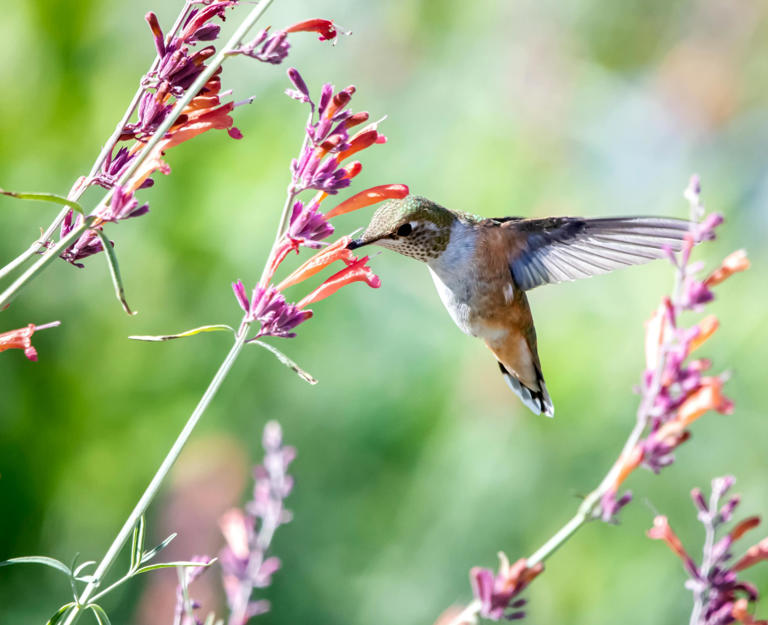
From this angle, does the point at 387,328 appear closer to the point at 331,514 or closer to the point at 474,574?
the point at 331,514

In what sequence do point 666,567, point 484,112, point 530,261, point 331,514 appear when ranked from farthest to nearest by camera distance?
point 484,112
point 331,514
point 666,567
point 530,261

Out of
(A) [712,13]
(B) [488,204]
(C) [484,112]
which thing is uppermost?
(A) [712,13]

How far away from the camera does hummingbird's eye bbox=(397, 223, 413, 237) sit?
3.03m

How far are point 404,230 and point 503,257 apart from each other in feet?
1.80

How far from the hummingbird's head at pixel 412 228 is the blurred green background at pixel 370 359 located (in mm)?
2285

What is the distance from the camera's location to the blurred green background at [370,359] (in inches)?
222

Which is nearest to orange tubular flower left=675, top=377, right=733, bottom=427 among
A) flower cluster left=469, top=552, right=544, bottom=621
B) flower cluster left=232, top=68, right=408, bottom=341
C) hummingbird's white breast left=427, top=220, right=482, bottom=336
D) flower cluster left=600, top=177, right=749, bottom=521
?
flower cluster left=600, top=177, right=749, bottom=521

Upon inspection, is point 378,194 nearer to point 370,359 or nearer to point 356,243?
point 356,243

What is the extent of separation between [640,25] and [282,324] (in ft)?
25.7

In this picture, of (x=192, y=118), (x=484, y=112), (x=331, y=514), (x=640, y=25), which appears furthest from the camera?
(x=640, y=25)

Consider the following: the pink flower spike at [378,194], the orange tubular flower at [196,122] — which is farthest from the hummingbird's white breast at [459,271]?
the orange tubular flower at [196,122]

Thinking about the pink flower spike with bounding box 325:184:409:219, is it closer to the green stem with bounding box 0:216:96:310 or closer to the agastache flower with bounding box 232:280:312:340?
the agastache flower with bounding box 232:280:312:340

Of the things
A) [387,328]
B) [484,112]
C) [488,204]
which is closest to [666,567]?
[387,328]

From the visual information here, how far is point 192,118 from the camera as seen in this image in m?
1.87
